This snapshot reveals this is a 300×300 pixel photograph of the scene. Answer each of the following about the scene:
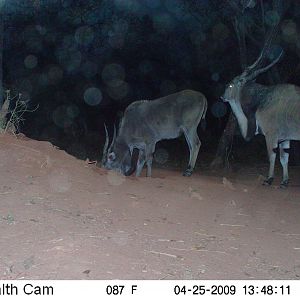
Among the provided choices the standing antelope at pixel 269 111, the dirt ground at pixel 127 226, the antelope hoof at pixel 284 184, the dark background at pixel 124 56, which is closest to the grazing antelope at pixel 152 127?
the standing antelope at pixel 269 111

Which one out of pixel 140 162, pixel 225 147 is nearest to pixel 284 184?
pixel 140 162

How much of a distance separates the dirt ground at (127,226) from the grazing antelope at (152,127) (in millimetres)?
3305

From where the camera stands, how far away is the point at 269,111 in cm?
1082

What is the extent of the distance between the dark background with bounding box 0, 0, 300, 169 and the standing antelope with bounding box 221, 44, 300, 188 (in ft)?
9.06

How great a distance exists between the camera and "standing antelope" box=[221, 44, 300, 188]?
10688 millimetres

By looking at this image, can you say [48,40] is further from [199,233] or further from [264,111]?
[199,233]

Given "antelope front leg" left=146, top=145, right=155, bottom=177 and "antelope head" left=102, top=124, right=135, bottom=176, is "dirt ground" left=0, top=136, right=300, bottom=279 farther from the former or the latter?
"antelope head" left=102, top=124, right=135, bottom=176

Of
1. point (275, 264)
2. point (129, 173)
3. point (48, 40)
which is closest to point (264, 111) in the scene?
point (129, 173)

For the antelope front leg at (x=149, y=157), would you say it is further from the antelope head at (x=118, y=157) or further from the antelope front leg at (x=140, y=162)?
the antelope head at (x=118, y=157)

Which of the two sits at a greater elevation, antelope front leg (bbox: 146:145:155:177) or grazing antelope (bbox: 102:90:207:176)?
grazing antelope (bbox: 102:90:207:176)

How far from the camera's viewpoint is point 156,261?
4.96 m

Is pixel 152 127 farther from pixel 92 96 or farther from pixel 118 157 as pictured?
pixel 92 96

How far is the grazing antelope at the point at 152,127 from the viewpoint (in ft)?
40.0

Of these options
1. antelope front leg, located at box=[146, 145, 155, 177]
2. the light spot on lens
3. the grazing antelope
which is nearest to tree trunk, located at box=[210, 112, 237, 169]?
the grazing antelope
